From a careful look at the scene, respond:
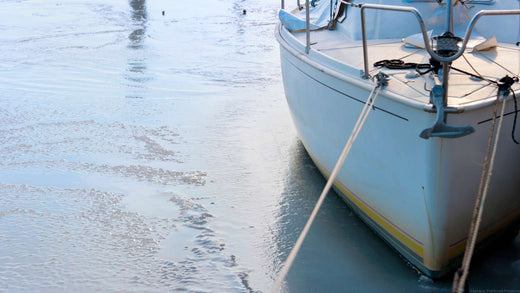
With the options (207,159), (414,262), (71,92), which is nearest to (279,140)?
(207,159)

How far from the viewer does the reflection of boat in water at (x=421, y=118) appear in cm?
320

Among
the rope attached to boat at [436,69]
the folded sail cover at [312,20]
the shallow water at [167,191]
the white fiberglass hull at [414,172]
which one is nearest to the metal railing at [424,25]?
the rope attached to boat at [436,69]

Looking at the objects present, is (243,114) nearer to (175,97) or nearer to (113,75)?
(175,97)

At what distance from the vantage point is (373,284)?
370 centimetres

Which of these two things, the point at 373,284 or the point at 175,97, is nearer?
the point at 373,284

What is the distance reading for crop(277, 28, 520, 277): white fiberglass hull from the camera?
3.24 metres

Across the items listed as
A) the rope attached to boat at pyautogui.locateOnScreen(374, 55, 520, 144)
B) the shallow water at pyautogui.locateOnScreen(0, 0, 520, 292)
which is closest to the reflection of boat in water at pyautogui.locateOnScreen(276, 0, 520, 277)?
the rope attached to boat at pyautogui.locateOnScreen(374, 55, 520, 144)

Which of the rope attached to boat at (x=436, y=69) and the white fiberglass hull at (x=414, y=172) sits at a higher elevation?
the rope attached to boat at (x=436, y=69)

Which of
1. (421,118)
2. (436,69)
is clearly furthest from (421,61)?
(421,118)

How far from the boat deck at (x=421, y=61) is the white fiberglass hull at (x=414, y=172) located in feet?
0.35

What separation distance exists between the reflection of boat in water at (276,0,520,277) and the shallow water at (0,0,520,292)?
0.38 meters

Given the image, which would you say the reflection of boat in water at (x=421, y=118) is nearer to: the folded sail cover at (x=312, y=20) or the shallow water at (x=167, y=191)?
the shallow water at (x=167, y=191)

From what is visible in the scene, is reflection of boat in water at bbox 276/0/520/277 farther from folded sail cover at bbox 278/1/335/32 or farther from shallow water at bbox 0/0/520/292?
folded sail cover at bbox 278/1/335/32

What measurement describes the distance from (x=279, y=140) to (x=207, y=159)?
1.00m
